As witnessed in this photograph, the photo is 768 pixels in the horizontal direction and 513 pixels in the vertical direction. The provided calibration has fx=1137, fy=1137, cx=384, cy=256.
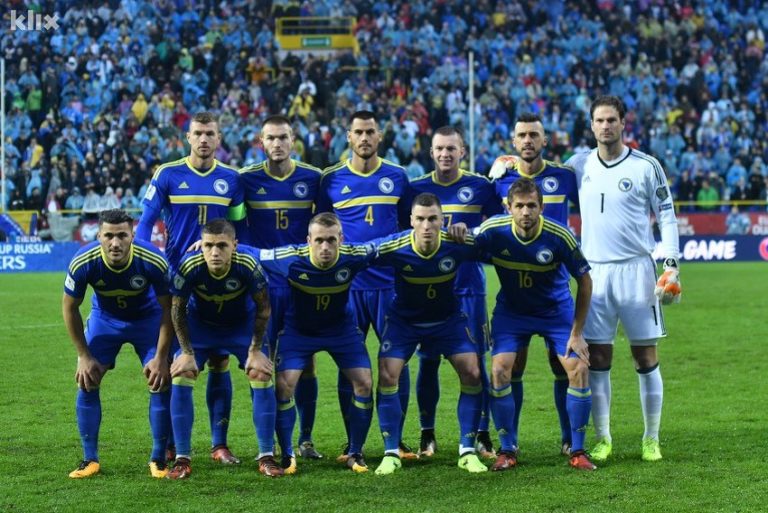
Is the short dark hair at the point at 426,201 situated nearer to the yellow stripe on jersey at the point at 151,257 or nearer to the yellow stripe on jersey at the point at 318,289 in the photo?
the yellow stripe on jersey at the point at 318,289

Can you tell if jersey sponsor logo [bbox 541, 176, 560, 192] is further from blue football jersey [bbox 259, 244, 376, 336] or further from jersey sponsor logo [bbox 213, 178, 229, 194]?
jersey sponsor logo [bbox 213, 178, 229, 194]

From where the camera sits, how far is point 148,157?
87.2 ft

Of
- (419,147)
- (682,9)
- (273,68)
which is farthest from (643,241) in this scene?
(682,9)

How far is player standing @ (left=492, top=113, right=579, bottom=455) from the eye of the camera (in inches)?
312

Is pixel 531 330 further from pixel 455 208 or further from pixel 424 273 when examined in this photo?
pixel 455 208

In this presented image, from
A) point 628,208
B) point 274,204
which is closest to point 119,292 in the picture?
point 274,204

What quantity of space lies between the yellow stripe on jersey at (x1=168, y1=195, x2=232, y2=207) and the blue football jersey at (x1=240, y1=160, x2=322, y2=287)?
24 centimetres

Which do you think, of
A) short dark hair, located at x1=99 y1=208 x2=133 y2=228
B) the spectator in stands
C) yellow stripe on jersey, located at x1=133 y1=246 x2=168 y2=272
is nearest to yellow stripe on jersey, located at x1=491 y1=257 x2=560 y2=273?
yellow stripe on jersey, located at x1=133 y1=246 x2=168 y2=272

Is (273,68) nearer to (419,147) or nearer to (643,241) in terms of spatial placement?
(419,147)

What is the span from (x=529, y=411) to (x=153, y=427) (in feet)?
12.0

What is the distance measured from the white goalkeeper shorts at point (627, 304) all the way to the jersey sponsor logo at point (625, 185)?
48cm

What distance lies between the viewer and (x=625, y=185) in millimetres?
7695

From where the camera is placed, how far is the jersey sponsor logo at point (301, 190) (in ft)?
26.8

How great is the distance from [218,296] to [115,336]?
73cm
